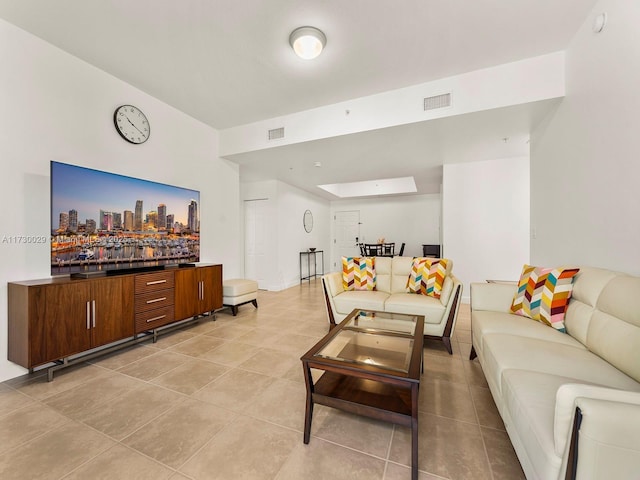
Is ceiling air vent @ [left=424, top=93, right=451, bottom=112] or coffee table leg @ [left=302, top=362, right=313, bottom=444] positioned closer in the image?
coffee table leg @ [left=302, top=362, right=313, bottom=444]

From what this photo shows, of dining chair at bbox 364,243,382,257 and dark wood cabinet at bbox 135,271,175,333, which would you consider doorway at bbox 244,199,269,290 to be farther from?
dark wood cabinet at bbox 135,271,175,333

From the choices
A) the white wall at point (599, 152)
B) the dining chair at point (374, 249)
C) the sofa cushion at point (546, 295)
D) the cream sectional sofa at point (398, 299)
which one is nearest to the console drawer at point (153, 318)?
the cream sectional sofa at point (398, 299)

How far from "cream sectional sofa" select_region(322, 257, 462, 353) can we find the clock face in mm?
2714

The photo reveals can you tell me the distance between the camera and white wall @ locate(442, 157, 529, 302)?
170 inches

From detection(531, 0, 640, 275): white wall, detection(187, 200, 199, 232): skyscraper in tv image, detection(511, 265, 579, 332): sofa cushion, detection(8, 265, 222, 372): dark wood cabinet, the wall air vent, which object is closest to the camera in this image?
detection(531, 0, 640, 275): white wall

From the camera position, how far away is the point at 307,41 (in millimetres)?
2244

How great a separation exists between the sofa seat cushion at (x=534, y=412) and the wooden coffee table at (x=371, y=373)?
15.8 inches

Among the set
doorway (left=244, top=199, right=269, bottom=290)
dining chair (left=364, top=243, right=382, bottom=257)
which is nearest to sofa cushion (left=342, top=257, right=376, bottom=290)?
doorway (left=244, top=199, right=269, bottom=290)

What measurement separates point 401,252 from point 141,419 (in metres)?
6.53

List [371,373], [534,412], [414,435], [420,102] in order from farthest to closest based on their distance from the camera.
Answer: [420,102] → [371,373] → [414,435] → [534,412]

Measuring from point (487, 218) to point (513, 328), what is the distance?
313cm

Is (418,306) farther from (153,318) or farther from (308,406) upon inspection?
(153,318)

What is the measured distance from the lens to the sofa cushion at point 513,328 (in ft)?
5.67

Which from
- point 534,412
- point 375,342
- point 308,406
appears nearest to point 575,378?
point 534,412
